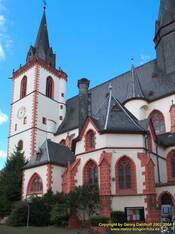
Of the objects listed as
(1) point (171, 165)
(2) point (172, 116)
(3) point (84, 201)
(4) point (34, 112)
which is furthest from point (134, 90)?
(3) point (84, 201)

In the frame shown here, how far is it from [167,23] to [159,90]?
1069 centimetres

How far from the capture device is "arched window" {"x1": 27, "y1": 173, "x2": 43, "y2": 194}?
33.2 metres

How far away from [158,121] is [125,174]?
41.4ft

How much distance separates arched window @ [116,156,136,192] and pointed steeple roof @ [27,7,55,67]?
30460 millimetres

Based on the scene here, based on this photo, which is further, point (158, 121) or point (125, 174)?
point (158, 121)

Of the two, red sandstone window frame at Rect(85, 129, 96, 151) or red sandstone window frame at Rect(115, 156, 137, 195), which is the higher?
red sandstone window frame at Rect(85, 129, 96, 151)

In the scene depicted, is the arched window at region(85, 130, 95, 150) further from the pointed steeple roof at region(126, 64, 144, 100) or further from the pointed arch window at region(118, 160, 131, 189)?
the pointed steeple roof at region(126, 64, 144, 100)

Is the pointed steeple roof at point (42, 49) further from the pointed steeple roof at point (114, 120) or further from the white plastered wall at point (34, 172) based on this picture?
the pointed steeple roof at point (114, 120)

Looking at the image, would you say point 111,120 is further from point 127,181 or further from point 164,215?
point 164,215

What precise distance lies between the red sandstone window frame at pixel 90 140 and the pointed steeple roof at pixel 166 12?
73.7 feet

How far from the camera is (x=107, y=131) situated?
28.1m

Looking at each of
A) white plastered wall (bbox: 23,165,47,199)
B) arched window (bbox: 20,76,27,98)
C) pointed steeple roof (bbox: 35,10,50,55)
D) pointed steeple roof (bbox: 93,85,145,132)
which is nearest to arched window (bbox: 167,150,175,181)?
pointed steeple roof (bbox: 93,85,145,132)

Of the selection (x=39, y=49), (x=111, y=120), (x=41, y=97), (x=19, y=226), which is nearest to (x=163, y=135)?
(x=111, y=120)

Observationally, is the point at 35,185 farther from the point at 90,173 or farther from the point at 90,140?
the point at 90,140
